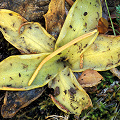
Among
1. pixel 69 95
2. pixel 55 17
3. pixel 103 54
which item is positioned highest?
pixel 55 17

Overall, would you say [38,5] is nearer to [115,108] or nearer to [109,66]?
[109,66]

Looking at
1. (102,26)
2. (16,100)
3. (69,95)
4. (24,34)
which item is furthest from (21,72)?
(102,26)

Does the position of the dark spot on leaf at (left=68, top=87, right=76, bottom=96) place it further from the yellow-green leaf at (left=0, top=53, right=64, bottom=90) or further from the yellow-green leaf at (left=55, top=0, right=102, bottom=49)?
the yellow-green leaf at (left=55, top=0, right=102, bottom=49)

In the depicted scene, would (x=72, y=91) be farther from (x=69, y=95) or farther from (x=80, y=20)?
(x=80, y=20)

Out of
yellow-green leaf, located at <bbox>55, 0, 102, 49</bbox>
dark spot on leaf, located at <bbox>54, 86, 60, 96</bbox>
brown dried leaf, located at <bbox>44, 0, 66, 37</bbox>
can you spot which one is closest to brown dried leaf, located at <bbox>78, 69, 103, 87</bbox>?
dark spot on leaf, located at <bbox>54, 86, 60, 96</bbox>

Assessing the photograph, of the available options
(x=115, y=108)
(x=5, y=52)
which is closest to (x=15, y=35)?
(x=5, y=52)
